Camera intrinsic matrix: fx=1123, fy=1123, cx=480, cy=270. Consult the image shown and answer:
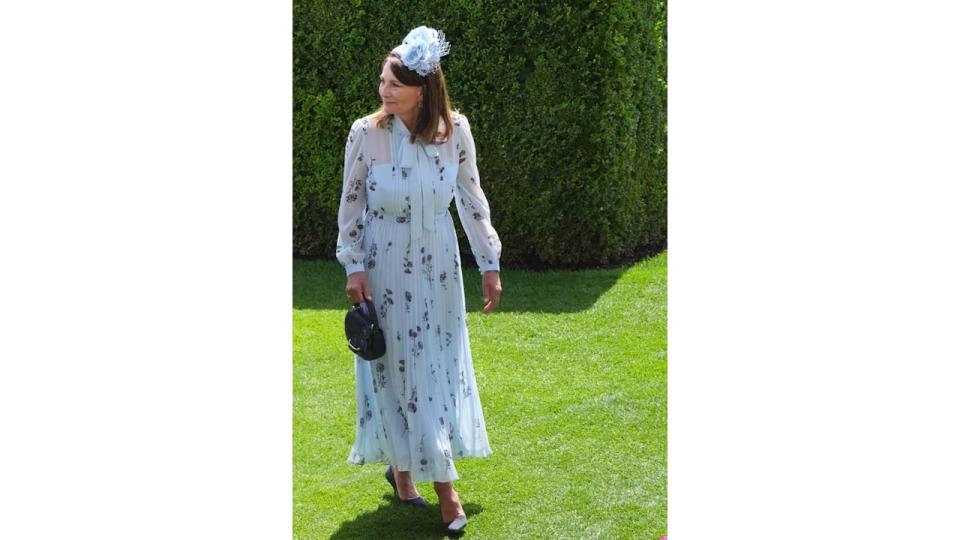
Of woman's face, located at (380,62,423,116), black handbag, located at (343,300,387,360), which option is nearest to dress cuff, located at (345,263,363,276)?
black handbag, located at (343,300,387,360)

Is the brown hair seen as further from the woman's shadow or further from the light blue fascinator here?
the woman's shadow

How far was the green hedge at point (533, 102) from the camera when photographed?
896cm

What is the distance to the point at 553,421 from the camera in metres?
6.14

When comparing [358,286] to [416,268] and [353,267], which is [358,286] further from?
[416,268]

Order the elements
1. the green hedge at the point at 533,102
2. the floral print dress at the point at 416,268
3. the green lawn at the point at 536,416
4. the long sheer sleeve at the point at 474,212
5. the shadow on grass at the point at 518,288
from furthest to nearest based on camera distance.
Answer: the green hedge at the point at 533,102
the shadow on grass at the point at 518,288
the green lawn at the point at 536,416
the long sheer sleeve at the point at 474,212
the floral print dress at the point at 416,268

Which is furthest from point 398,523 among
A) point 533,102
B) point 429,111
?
point 533,102

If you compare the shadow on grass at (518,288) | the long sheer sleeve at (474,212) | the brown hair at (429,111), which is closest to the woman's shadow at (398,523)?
the long sheer sleeve at (474,212)

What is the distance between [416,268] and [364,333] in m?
0.35

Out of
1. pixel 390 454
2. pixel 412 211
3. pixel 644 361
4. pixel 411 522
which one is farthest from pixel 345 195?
pixel 644 361

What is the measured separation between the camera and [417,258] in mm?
4582

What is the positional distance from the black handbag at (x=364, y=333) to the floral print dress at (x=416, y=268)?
109 millimetres

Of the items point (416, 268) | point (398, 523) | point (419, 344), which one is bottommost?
point (398, 523)

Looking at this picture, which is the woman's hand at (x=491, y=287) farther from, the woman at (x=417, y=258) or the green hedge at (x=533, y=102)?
the green hedge at (x=533, y=102)

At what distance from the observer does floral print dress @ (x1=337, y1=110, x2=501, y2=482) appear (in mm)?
4504
